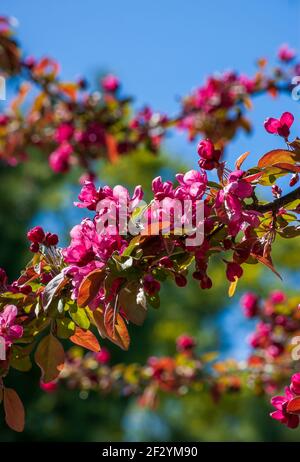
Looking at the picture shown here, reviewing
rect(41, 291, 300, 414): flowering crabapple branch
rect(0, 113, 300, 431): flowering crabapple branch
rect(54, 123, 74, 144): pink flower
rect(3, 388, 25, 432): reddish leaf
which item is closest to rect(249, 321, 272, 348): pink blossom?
rect(41, 291, 300, 414): flowering crabapple branch

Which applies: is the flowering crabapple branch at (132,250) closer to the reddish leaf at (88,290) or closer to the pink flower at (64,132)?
the reddish leaf at (88,290)

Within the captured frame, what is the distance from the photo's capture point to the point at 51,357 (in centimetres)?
111

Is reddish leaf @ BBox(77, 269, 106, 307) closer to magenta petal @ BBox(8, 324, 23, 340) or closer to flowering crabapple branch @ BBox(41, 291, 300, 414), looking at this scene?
magenta petal @ BBox(8, 324, 23, 340)

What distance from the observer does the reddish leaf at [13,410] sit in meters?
1.10

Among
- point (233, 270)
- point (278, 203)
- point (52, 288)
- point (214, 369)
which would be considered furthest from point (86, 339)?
point (214, 369)

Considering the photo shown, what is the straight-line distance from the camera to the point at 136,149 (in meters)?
3.12

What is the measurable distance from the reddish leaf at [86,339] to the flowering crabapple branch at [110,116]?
1.81 meters

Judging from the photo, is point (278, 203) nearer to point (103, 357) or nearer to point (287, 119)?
point (287, 119)

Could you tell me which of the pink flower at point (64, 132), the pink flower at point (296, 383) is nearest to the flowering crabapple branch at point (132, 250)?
the pink flower at point (296, 383)

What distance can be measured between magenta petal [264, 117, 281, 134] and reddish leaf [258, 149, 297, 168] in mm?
59

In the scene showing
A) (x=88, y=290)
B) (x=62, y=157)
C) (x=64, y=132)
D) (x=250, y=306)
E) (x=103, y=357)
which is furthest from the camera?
(x=62, y=157)

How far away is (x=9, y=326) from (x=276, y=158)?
50 cm
